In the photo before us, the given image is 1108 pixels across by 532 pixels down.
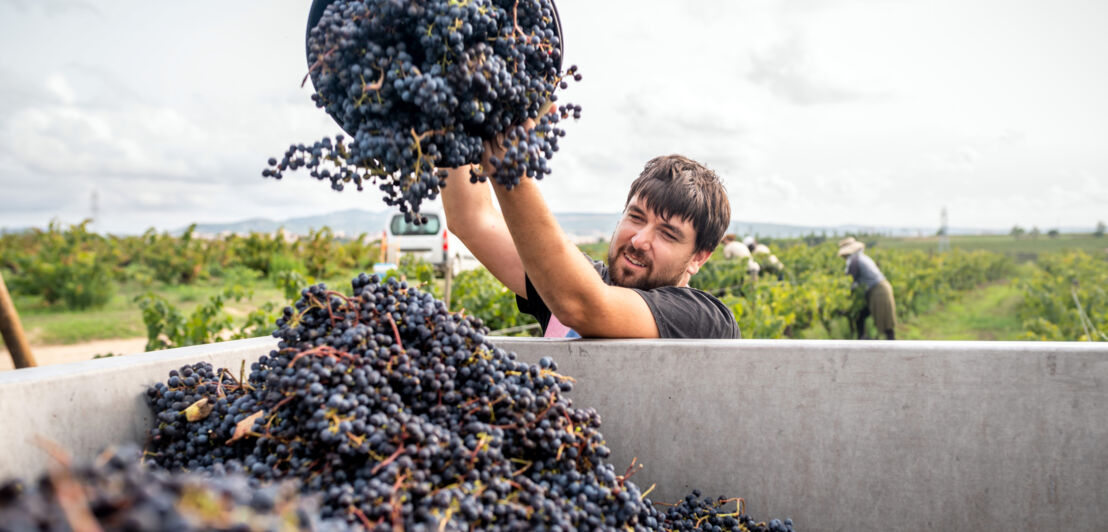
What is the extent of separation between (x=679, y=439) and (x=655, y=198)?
2.96 ft

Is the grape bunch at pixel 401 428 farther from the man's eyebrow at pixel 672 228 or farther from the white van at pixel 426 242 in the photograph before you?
the white van at pixel 426 242

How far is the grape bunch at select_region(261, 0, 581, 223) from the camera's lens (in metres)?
1.23

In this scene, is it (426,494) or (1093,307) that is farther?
(1093,307)

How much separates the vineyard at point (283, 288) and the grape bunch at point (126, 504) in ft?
11.9

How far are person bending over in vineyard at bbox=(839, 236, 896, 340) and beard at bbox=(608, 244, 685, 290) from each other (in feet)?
28.8

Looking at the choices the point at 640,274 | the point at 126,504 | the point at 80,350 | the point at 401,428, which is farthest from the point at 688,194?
the point at 80,350

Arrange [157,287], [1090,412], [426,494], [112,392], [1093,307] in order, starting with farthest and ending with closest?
[157,287] < [1093,307] < [1090,412] < [112,392] < [426,494]

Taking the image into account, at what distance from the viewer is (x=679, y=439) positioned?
178cm

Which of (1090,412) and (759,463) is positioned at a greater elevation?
(1090,412)

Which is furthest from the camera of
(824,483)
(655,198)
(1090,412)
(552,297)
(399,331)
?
(655,198)

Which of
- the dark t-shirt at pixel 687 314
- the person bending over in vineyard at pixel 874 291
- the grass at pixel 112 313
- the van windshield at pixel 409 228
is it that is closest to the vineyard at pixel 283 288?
the grass at pixel 112 313

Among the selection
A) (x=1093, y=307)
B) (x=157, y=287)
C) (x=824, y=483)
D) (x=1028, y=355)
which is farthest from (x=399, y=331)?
(x=157, y=287)

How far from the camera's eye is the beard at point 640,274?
2.37 metres

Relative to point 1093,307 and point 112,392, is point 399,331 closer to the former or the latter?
point 112,392
